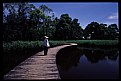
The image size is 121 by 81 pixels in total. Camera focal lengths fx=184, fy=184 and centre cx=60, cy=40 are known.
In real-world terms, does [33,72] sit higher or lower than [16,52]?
higher

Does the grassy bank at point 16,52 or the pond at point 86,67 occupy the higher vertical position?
the grassy bank at point 16,52

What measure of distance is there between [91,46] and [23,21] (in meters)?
11.0

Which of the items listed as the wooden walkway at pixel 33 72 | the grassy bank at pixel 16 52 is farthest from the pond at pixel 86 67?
the wooden walkway at pixel 33 72

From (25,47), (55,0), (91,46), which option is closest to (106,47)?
(91,46)

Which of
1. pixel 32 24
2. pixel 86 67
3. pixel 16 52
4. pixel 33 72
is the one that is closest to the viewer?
pixel 33 72

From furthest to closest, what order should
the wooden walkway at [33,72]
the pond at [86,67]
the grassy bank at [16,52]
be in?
the pond at [86,67], the grassy bank at [16,52], the wooden walkway at [33,72]

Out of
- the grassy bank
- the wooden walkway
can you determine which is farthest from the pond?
the wooden walkway

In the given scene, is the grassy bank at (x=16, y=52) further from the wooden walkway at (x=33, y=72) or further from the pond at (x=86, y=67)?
the wooden walkway at (x=33, y=72)

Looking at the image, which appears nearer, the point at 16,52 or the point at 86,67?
the point at 16,52

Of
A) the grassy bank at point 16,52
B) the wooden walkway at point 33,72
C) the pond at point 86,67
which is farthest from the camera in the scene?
the pond at point 86,67

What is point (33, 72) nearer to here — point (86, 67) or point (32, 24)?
point (86, 67)

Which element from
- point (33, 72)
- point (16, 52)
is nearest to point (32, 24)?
point (16, 52)

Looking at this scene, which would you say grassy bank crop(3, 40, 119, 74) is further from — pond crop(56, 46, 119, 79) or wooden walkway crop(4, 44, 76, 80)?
wooden walkway crop(4, 44, 76, 80)

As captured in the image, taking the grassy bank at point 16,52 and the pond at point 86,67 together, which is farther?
the pond at point 86,67
